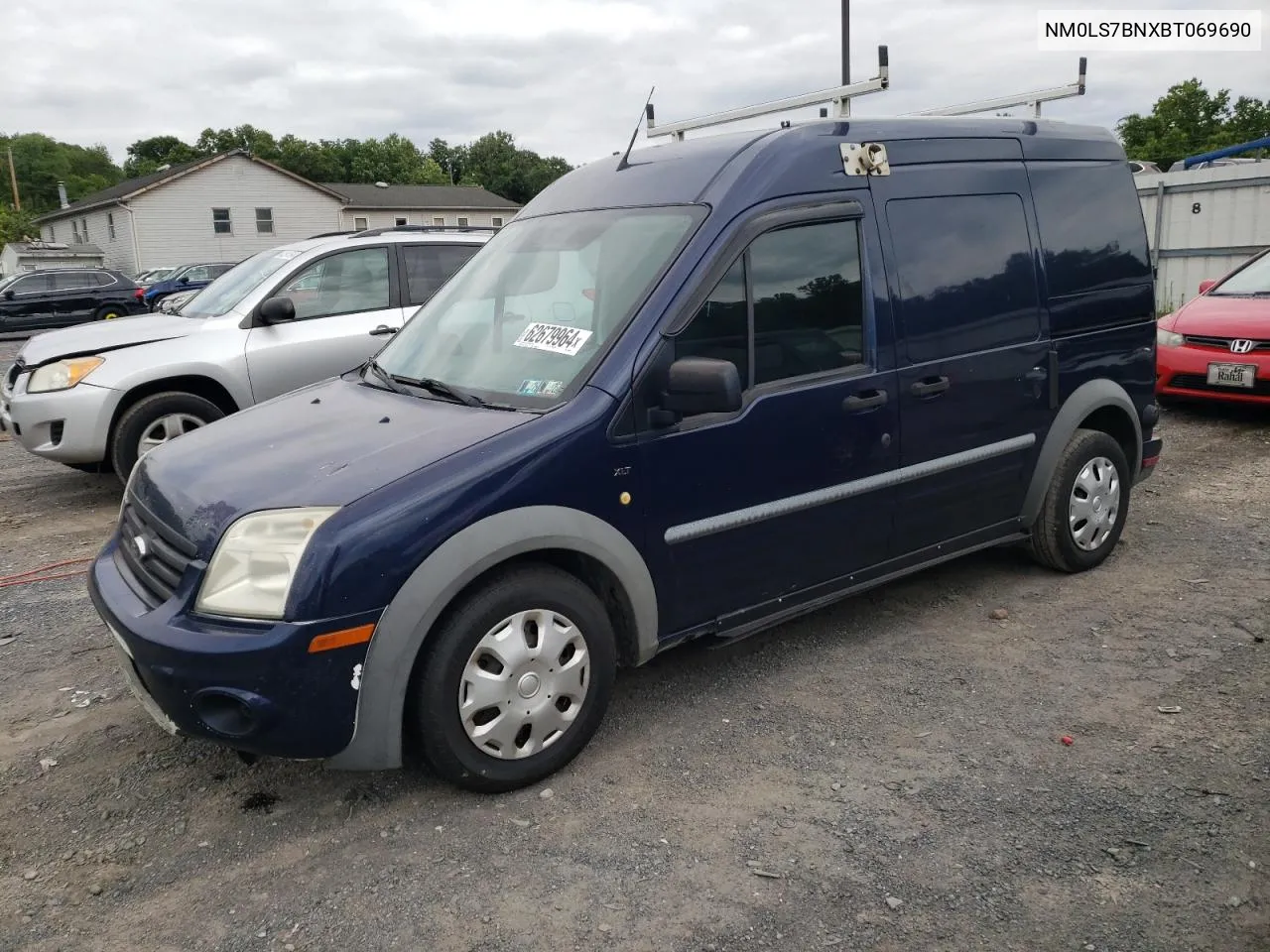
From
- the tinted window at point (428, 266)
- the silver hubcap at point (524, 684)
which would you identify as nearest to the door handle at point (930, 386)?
the silver hubcap at point (524, 684)

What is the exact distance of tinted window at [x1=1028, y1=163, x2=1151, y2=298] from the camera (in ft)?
15.5

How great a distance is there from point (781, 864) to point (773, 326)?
1.89m

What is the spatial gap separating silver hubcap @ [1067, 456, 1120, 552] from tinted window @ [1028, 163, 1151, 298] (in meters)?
0.90

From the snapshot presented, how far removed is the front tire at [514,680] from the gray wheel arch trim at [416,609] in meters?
0.09

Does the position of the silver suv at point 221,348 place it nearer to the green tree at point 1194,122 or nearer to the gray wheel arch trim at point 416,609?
the gray wheel arch trim at point 416,609

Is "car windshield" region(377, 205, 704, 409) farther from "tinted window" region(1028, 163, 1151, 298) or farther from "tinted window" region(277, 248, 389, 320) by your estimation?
"tinted window" region(277, 248, 389, 320)

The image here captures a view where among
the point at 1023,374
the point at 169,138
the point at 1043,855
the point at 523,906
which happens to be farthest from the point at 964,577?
the point at 169,138

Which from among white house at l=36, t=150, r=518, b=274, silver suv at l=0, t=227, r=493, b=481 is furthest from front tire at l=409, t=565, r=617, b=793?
white house at l=36, t=150, r=518, b=274

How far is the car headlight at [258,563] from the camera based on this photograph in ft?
9.38

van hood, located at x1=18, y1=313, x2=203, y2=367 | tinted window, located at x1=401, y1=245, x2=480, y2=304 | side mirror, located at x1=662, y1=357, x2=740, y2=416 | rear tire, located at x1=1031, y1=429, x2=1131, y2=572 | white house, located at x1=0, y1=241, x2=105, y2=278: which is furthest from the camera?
white house, located at x1=0, y1=241, x2=105, y2=278

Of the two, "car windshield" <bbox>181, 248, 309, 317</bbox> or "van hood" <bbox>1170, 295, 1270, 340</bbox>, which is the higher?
"car windshield" <bbox>181, 248, 309, 317</bbox>

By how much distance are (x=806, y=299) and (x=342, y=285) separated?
4454 mm

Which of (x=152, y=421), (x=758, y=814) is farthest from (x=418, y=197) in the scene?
(x=758, y=814)

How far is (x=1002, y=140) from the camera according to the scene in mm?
4629
